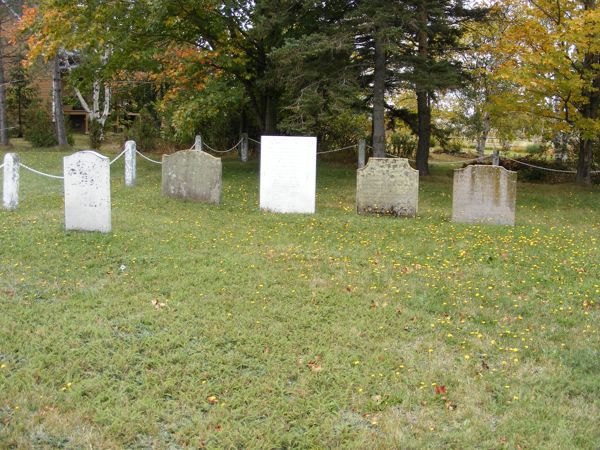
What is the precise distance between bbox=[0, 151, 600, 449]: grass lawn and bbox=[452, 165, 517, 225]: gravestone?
41.3 inches

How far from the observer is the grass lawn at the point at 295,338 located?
13.2 feet

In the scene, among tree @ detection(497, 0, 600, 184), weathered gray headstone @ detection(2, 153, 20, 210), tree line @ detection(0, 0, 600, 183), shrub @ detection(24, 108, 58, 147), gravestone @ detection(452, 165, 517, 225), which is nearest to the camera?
weathered gray headstone @ detection(2, 153, 20, 210)

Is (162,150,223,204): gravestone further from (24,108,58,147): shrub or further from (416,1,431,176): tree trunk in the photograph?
(24,108,58,147): shrub

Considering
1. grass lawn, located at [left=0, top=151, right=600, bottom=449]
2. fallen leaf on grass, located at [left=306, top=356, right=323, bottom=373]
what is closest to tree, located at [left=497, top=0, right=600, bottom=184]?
grass lawn, located at [left=0, top=151, right=600, bottom=449]

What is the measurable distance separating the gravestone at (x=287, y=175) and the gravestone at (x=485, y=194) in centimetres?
283

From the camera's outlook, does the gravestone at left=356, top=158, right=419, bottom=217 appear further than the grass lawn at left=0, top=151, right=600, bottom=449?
Yes

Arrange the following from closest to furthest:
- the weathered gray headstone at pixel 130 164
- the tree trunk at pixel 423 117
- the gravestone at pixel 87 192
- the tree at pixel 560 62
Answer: the gravestone at pixel 87 192, the tree at pixel 560 62, the weathered gray headstone at pixel 130 164, the tree trunk at pixel 423 117

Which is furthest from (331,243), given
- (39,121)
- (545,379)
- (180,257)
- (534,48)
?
(39,121)

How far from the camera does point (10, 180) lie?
10.8m

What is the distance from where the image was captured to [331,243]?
29.9ft

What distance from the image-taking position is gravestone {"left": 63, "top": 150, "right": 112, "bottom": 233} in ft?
28.9

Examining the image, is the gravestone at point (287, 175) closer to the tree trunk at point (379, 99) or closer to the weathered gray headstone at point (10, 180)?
the weathered gray headstone at point (10, 180)

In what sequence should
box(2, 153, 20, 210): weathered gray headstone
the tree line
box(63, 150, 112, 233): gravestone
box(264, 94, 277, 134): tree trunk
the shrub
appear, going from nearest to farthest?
box(63, 150, 112, 233): gravestone
box(2, 153, 20, 210): weathered gray headstone
the tree line
box(264, 94, 277, 134): tree trunk
the shrub

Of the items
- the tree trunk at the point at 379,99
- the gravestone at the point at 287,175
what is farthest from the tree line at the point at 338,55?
the gravestone at the point at 287,175
